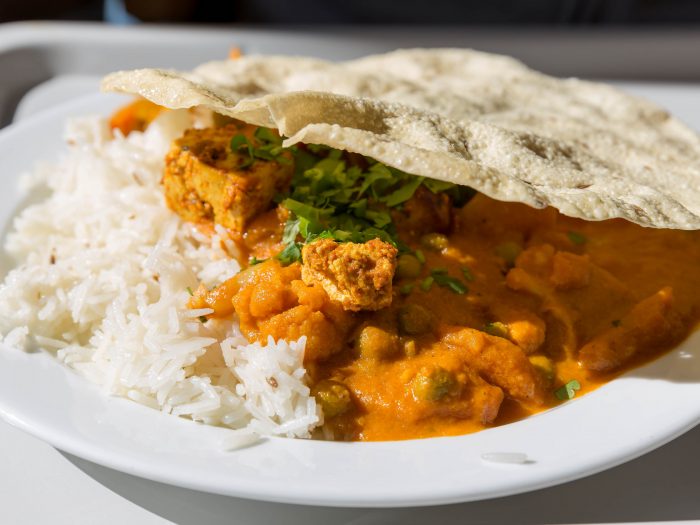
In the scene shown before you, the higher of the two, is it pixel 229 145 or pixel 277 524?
pixel 229 145

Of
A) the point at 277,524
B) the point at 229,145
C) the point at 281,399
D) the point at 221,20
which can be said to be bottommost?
the point at 221,20

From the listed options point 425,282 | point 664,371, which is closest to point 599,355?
point 664,371

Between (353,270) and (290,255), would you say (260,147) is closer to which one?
(290,255)

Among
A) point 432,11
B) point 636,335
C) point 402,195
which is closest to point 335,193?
point 402,195

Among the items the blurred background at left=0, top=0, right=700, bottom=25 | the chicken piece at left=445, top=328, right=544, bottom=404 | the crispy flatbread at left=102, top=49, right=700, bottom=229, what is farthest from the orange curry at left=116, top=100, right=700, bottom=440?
the blurred background at left=0, top=0, right=700, bottom=25

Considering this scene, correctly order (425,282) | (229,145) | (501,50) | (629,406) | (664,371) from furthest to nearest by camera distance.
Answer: (501,50)
(229,145)
(425,282)
(664,371)
(629,406)

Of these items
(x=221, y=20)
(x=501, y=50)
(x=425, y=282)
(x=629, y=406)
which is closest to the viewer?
(x=629, y=406)

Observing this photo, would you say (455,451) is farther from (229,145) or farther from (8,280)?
(8,280)
